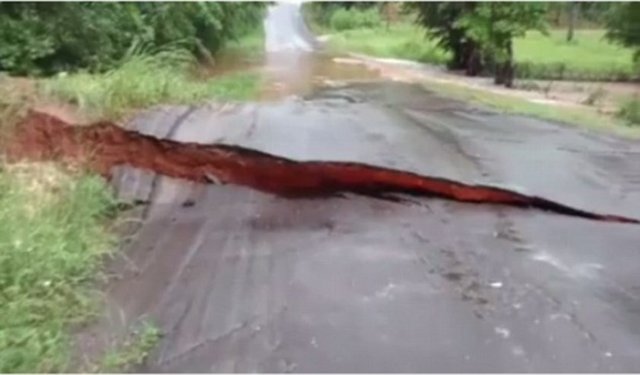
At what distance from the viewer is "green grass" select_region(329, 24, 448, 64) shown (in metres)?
21.0

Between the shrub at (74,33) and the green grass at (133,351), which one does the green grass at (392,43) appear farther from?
the green grass at (133,351)

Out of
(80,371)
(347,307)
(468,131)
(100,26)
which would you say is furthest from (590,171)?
(100,26)

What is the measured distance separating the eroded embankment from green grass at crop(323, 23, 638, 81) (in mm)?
12627

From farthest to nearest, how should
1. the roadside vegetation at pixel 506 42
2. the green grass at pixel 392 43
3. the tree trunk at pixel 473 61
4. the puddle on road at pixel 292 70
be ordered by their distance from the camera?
the green grass at pixel 392 43 → the tree trunk at pixel 473 61 → the roadside vegetation at pixel 506 42 → the puddle on road at pixel 292 70

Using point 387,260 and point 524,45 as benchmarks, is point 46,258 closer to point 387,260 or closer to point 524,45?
point 387,260

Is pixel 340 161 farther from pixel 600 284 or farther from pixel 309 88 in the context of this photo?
pixel 309 88

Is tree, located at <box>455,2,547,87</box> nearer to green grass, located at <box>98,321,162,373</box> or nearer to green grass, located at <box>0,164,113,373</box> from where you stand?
green grass, located at <box>0,164,113,373</box>

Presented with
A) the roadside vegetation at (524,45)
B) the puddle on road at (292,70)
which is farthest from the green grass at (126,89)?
the puddle on road at (292,70)

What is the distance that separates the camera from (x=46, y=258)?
12.6 ft

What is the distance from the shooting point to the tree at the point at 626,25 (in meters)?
15.0

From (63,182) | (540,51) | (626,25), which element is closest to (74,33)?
(63,182)

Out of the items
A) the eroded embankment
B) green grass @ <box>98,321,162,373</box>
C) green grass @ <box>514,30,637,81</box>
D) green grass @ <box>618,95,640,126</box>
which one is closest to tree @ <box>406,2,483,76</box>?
green grass @ <box>514,30,637,81</box>

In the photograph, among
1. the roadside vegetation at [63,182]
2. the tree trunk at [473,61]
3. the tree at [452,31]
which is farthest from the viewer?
the tree trunk at [473,61]

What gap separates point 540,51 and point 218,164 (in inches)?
729
